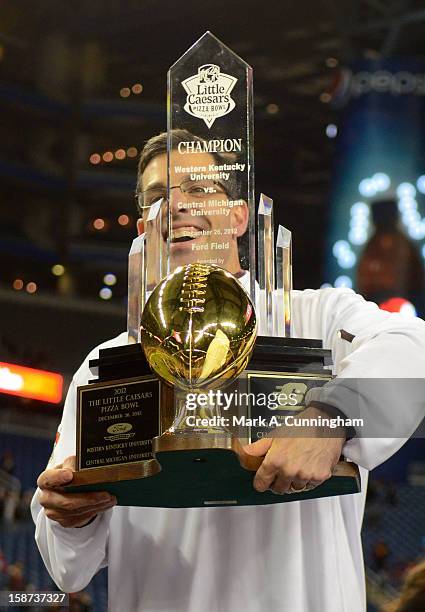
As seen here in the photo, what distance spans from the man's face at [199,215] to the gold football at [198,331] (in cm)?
12

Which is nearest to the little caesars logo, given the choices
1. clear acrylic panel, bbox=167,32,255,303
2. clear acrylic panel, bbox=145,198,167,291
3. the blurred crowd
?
clear acrylic panel, bbox=167,32,255,303

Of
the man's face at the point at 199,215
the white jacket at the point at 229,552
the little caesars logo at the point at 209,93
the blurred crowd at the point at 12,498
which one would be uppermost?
the blurred crowd at the point at 12,498

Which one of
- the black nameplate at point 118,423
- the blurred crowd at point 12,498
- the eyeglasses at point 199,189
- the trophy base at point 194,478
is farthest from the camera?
the blurred crowd at point 12,498

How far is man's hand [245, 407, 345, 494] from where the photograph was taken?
95 cm

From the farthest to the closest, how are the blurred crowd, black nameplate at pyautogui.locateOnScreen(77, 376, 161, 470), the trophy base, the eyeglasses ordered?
the blurred crowd → the eyeglasses → black nameplate at pyautogui.locateOnScreen(77, 376, 161, 470) → the trophy base

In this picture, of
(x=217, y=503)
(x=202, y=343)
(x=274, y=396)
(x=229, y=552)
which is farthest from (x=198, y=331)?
(x=229, y=552)

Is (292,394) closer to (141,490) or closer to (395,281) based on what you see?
(141,490)

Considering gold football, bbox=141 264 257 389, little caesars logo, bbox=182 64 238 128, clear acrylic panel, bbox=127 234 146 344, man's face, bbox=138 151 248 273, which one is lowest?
gold football, bbox=141 264 257 389

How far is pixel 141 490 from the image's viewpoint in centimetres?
105

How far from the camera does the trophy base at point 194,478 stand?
3.00ft

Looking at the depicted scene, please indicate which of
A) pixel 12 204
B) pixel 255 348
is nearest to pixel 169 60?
pixel 12 204

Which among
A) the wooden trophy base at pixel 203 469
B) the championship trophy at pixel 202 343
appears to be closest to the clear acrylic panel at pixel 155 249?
the championship trophy at pixel 202 343

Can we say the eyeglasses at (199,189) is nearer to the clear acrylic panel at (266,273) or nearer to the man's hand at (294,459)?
the clear acrylic panel at (266,273)

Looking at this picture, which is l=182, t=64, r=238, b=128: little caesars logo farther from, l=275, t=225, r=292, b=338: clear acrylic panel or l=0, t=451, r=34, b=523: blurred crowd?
l=0, t=451, r=34, b=523: blurred crowd
